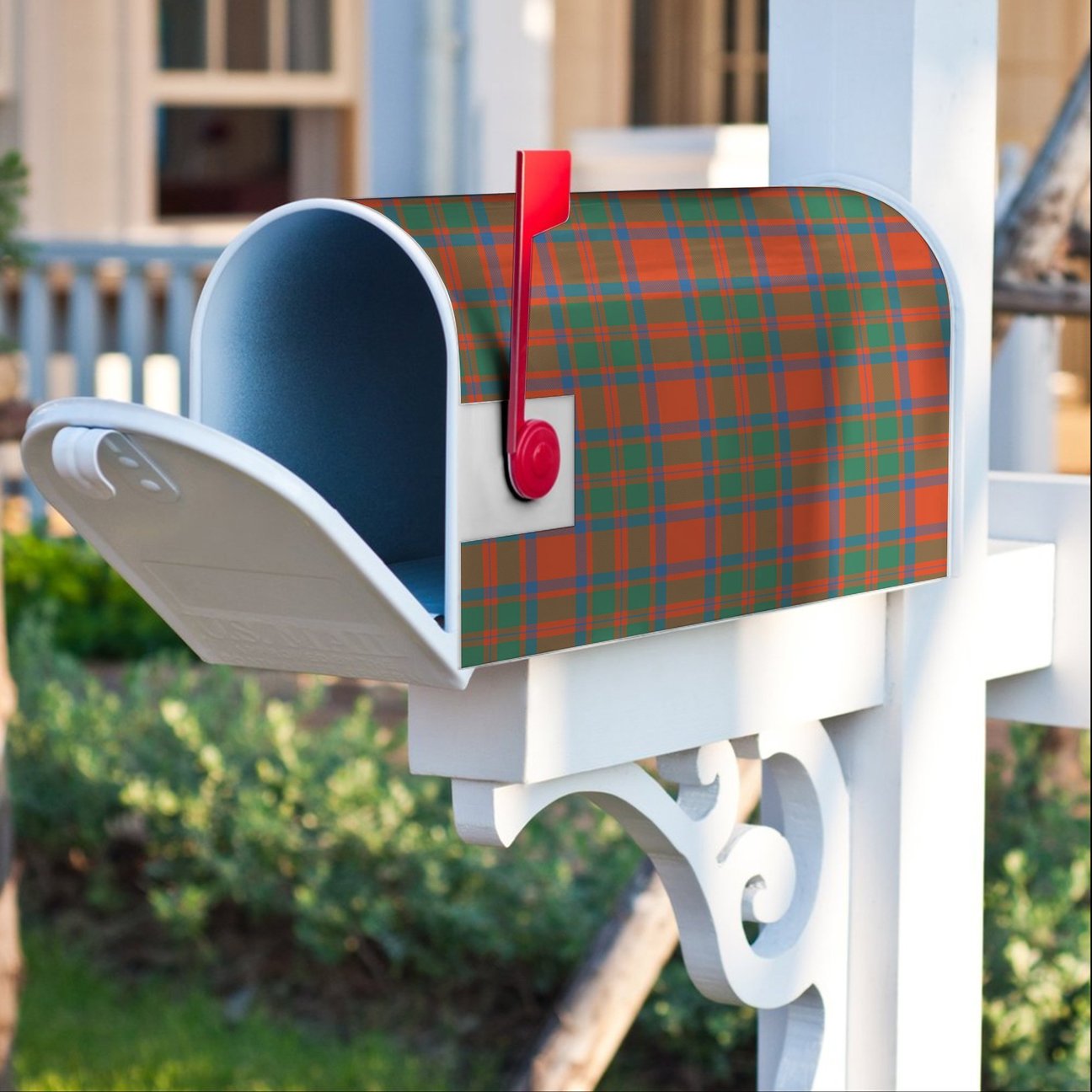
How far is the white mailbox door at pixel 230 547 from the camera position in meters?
1.01

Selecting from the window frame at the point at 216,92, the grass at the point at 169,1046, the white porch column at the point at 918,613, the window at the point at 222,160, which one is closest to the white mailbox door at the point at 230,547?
the white porch column at the point at 918,613

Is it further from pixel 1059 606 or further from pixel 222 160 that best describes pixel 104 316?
pixel 1059 606

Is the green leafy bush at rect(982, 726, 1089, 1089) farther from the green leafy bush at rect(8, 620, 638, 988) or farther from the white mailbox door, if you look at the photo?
the white mailbox door

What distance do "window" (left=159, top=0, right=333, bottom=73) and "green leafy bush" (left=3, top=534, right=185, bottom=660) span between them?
111 inches

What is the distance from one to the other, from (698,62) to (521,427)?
28.1 ft

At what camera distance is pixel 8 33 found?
7.49 m

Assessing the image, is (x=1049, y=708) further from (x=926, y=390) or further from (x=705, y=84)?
(x=705, y=84)

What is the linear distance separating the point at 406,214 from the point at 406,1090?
7.24 ft

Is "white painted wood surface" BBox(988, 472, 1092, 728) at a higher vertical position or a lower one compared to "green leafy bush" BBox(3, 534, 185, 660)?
higher

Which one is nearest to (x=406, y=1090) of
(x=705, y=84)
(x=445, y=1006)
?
(x=445, y=1006)

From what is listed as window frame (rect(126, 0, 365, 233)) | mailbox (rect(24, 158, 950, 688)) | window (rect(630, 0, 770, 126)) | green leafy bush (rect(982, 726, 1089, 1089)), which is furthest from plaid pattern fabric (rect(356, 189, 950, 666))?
window (rect(630, 0, 770, 126))

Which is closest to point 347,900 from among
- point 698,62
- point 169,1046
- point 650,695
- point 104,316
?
point 169,1046

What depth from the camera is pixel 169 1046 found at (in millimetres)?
3252

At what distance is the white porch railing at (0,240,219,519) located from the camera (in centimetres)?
701
